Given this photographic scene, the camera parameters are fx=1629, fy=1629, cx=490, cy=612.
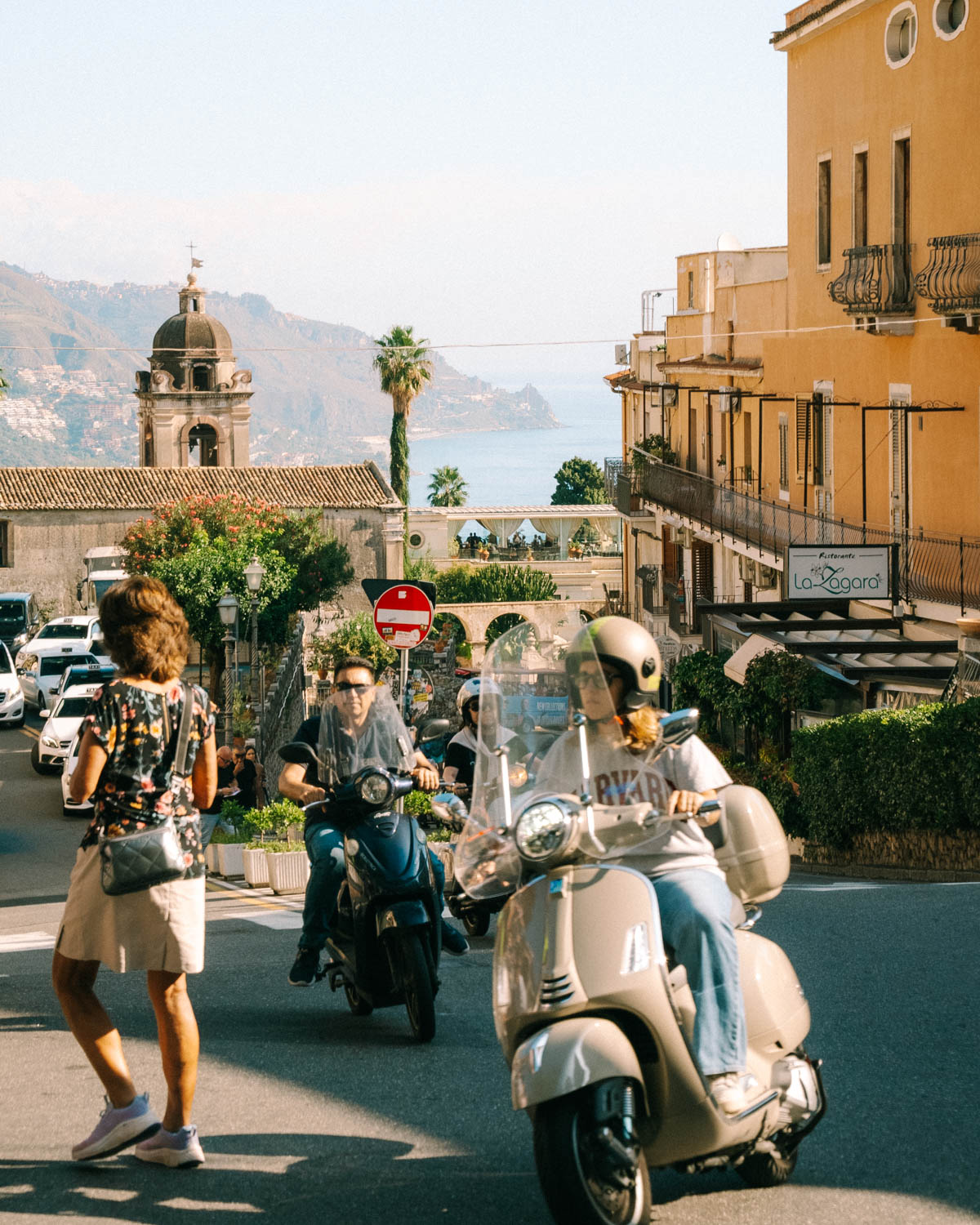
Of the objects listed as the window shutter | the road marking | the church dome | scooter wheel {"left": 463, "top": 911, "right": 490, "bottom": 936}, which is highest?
the church dome

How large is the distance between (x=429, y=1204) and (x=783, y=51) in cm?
2992

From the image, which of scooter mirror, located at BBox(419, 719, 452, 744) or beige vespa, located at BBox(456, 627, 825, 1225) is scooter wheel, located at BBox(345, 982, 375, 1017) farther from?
beige vespa, located at BBox(456, 627, 825, 1225)

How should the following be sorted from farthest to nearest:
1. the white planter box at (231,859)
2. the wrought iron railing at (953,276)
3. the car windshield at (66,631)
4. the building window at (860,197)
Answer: the car windshield at (66,631) < the building window at (860,197) < the wrought iron railing at (953,276) < the white planter box at (231,859)

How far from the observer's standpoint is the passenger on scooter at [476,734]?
5.06 meters

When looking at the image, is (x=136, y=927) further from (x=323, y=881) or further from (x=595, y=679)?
(x=323, y=881)

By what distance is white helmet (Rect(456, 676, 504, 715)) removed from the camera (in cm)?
515

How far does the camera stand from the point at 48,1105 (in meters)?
5.91

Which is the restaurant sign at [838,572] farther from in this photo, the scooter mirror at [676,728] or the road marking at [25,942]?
the scooter mirror at [676,728]

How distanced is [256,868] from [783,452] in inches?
823

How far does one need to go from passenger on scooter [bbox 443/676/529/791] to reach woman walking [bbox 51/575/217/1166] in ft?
2.89

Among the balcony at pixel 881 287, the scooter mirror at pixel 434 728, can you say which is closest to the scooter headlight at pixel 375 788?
the scooter mirror at pixel 434 728

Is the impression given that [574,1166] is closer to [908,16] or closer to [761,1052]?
[761,1052]

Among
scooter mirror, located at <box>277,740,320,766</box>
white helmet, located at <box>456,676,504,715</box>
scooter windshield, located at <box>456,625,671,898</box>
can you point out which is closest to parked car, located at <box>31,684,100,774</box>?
white helmet, located at <box>456,676,504,715</box>

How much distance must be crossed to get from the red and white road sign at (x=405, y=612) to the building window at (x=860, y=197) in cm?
1515
